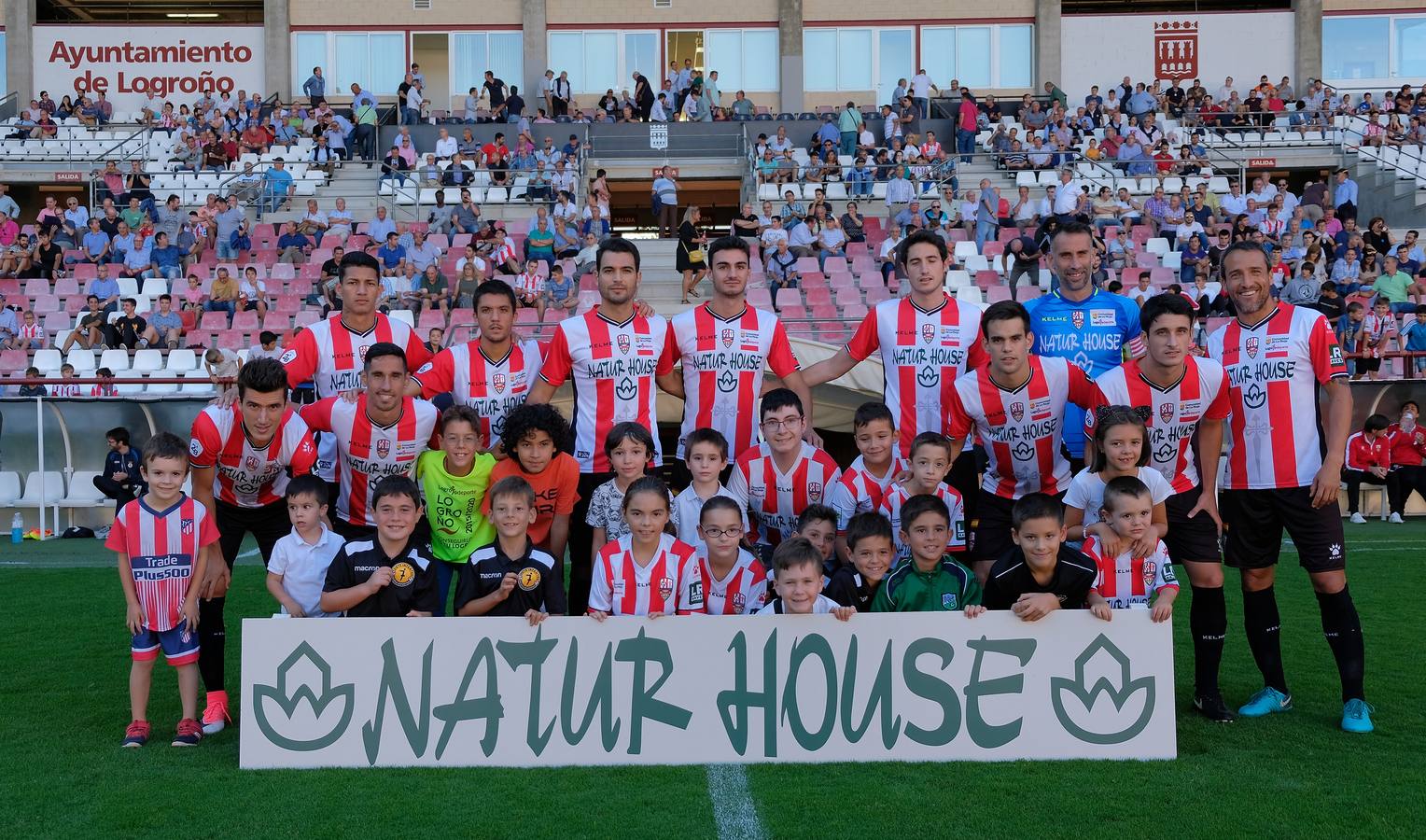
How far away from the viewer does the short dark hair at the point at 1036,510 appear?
4.81 m

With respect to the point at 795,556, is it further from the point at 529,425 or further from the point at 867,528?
the point at 529,425

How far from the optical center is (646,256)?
20.5 metres

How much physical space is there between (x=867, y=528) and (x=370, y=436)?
2.28m

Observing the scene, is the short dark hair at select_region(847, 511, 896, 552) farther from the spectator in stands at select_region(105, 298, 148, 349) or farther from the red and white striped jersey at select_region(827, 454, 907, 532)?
the spectator in stands at select_region(105, 298, 148, 349)

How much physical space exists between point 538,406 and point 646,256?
49.7 feet

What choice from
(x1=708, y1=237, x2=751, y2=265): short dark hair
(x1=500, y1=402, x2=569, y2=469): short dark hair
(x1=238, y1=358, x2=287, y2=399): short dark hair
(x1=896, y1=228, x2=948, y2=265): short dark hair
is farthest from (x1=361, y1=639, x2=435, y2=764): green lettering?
(x1=896, y1=228, x2=948, y2=265): short dark hair

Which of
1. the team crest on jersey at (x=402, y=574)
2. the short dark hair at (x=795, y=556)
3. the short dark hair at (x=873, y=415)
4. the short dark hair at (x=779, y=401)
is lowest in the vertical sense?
the team crest on jersey at (x=402, y=574)

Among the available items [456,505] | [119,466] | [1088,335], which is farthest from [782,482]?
[119,466]

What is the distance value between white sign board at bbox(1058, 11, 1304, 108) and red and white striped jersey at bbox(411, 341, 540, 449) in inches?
977

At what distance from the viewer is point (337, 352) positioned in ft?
19.9

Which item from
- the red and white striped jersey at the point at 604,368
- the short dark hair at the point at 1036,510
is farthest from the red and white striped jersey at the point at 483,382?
the short dark hair at the point at 1036,510

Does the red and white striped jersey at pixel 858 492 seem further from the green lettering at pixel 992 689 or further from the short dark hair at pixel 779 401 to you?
the green lettering at pixel 992 689

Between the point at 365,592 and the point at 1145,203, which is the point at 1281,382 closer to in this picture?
the point at 365,592

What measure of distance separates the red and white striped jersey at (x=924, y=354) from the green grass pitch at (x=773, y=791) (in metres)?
1.75
